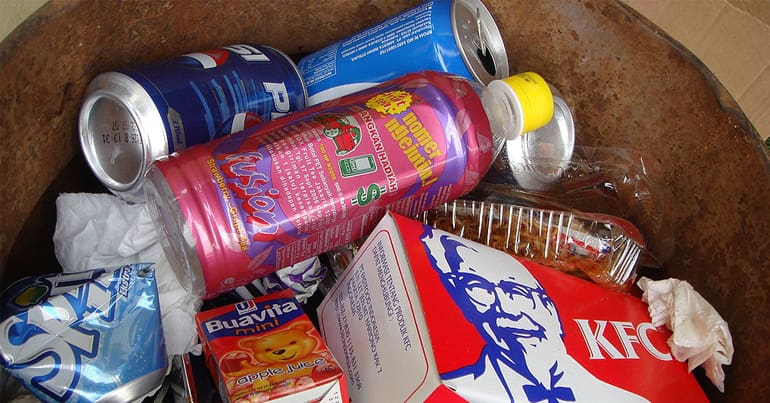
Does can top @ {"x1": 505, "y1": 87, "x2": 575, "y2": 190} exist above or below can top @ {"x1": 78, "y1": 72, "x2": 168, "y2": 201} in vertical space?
above

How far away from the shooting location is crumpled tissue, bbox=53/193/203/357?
0.82m

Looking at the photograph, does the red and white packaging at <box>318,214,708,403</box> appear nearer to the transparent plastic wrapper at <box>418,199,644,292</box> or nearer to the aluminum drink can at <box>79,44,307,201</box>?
the transparent plastic wrapper at <box>418,199,644,292</box>

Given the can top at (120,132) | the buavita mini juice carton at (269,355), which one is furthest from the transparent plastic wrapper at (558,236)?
the can top at (120,132)

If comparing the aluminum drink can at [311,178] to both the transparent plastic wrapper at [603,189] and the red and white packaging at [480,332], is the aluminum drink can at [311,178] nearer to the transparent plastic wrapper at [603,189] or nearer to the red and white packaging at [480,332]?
the red and white packaging at [480,332]

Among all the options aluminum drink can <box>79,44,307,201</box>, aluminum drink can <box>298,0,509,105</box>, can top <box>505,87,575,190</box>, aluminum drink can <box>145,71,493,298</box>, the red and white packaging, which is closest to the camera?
the red and white packaging

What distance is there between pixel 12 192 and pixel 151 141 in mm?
165

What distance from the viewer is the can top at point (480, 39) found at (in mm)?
936

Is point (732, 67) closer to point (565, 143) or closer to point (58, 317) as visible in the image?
point (565, 143)

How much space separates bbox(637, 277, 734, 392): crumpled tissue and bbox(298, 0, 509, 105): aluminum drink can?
39 cm

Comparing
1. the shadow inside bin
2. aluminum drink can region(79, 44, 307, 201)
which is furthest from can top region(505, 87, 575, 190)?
the shadow inside bin

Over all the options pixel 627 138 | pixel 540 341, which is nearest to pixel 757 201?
pixel 627 138

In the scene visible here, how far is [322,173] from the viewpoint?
29.5 inches

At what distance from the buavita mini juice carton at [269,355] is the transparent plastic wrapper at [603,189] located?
1.31 ft

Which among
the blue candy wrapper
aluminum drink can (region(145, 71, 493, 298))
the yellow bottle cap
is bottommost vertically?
the blue candy wrapper
